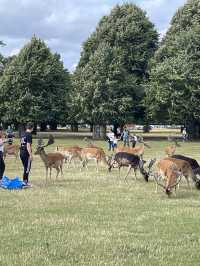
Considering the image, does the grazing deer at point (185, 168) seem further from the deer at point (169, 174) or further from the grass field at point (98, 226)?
the deer at point (169, 174)

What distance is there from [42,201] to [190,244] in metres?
5.69

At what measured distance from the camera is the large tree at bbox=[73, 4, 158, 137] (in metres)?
55.8

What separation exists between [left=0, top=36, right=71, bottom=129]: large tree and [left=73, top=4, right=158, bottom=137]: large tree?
272cm

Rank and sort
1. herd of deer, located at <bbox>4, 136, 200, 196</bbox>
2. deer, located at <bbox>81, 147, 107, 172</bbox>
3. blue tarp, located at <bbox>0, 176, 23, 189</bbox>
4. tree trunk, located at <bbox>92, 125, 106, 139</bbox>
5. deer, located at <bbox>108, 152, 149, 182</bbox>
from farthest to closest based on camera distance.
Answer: tree trunk, located at <bbox>92, 125, 106, 139</bbox> < deer, located at <bbox>81, 147, 107, 172</bbox> < deer, located at <bbox>108, 152, 149, 182</bbox> < blue tarp, located at <bbox>0, 176, 23, 189</bbox> < herd of deer, located at <bbox>4, 136, 200, 196</bbox>

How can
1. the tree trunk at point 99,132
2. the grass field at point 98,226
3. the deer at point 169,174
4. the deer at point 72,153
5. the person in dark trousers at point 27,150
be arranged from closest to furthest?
the grass field at point 98,226
the deer at point 169,174
the person in dark trousers at point 27,150
the deer at point 72,153
the tree trunk at point 99,132

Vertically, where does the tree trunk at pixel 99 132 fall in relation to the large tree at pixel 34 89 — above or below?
below

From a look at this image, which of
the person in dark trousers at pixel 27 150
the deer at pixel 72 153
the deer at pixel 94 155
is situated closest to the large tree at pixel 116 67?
the deer at pixel 72 153

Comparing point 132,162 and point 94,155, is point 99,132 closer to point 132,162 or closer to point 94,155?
point 94,155

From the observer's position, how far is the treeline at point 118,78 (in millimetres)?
53469

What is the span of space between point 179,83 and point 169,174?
38.3m

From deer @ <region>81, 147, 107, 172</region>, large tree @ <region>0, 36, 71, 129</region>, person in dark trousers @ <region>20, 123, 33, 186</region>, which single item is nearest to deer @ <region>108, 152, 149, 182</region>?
deer @ <region>81, 147, 107, 172</region>

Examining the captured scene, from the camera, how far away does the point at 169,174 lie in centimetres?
1573

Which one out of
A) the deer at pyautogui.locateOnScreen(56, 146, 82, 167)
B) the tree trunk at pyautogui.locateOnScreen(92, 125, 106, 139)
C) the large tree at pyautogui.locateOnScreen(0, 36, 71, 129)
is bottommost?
the tree trunk at pyautogui.locateOnScreen(92, 125, 106, 139)

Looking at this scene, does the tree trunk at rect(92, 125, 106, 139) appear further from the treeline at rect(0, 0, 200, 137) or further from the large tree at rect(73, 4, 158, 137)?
the large tree at rect(73, 4, 158, 137)
